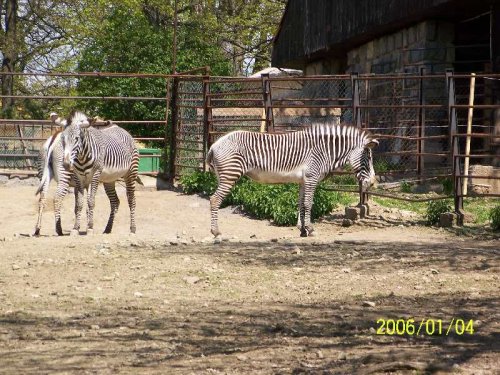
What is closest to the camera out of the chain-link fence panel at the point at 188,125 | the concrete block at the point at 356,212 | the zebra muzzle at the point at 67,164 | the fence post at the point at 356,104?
the zebra muzzle at the point at 67,164

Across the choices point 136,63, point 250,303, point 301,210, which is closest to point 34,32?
point 136,63

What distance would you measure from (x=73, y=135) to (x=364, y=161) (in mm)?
4364

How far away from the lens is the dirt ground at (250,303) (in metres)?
6.11

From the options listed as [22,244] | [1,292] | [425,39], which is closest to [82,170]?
[22,244]

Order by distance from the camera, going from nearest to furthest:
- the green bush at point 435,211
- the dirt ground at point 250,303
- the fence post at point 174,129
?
1. the dirt ground at point 250,303
2. the green bush at point 435,211
3. the fence post at point 174,129

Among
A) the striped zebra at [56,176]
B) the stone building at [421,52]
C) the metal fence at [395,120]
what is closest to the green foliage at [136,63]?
the metal fence at [395,120]

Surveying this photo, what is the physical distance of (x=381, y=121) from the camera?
17938 mm

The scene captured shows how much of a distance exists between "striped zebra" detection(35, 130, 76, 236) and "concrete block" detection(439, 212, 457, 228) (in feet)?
18.0

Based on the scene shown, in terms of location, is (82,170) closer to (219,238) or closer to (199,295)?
(219,238)

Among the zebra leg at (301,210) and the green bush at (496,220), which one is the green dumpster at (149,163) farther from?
the green bush at (496,220)

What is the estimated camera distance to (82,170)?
14.7m

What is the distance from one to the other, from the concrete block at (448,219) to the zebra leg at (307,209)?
76.1 inches

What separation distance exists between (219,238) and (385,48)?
34.4 feet

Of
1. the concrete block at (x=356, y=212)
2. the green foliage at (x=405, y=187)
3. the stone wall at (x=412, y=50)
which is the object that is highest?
the stone wall at (x=412, y=50)
